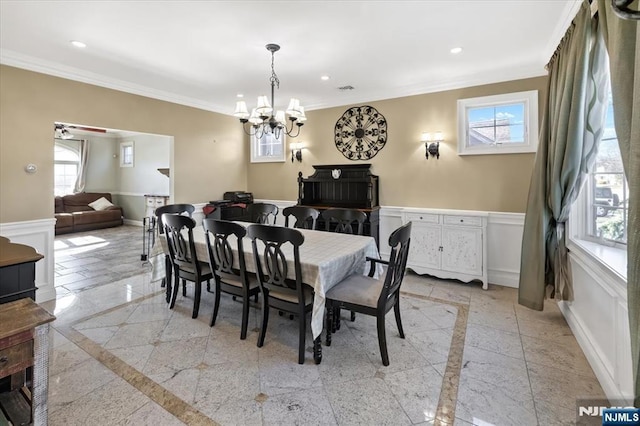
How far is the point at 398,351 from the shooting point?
2.48 meters

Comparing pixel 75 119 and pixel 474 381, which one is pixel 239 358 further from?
pixel 75 119

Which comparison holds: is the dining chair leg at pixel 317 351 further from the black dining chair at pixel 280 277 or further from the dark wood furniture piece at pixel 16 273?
the dark wood furniture piece at pixel 16 273

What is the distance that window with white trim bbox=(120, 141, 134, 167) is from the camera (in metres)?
8.96

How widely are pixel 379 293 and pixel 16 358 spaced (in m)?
2.05

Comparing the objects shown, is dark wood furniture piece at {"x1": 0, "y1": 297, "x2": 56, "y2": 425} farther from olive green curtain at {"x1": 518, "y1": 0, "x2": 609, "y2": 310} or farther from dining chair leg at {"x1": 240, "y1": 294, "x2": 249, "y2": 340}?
olive green curtain at {"x1": 518, "y1": 0, "x2": 609, "y2": 310}

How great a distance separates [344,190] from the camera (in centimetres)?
513

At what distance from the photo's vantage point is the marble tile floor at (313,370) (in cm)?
183

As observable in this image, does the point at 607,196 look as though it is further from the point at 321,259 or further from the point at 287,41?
the point at 287,41

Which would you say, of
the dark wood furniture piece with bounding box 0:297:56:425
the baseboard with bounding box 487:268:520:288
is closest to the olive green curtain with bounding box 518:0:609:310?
the baseboard with bounding box 487:268:520:288

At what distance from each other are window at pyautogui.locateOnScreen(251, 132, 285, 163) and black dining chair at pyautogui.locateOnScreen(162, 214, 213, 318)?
3.04 m

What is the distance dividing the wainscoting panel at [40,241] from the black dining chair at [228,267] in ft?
7.34

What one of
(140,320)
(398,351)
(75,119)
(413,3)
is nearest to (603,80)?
(413,3)

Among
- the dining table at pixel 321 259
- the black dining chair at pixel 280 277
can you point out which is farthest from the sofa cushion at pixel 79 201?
the black dining chair at pixel 280 277

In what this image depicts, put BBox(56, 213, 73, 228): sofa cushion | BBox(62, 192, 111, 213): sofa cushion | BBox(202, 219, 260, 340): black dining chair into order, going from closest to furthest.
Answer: BBox(202, 219, 260, 340): black dining chair
BBox(56, 213, 73, 228): sofa cushion
BBox(62, 192, 111, 213): sofa cushion
